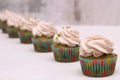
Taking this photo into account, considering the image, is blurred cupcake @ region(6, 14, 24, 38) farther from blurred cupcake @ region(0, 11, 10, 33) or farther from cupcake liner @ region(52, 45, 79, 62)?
cupcake liner @ region(52, 45, 79, 62)

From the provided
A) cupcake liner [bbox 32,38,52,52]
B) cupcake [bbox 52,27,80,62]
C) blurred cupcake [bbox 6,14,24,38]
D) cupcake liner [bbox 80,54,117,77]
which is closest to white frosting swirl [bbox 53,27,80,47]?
cupcake [bbox 52,27,80,62]

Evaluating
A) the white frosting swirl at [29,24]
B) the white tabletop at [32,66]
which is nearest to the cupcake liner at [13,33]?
the white frosting swirl at [29,24]

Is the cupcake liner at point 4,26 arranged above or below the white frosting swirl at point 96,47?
below

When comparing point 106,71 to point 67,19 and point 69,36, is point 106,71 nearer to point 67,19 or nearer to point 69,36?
point 69,36

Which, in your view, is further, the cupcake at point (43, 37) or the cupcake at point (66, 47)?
the cupcake at point (43, 37)

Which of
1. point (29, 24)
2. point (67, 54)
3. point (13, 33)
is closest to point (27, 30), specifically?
point (29, 24)

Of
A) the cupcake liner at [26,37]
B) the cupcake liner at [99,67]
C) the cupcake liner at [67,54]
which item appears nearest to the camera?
the cupcake liner at [99,67]

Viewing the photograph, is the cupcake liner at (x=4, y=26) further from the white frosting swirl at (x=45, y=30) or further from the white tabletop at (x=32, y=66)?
the white frosting swirl at (x=45, y=30)
